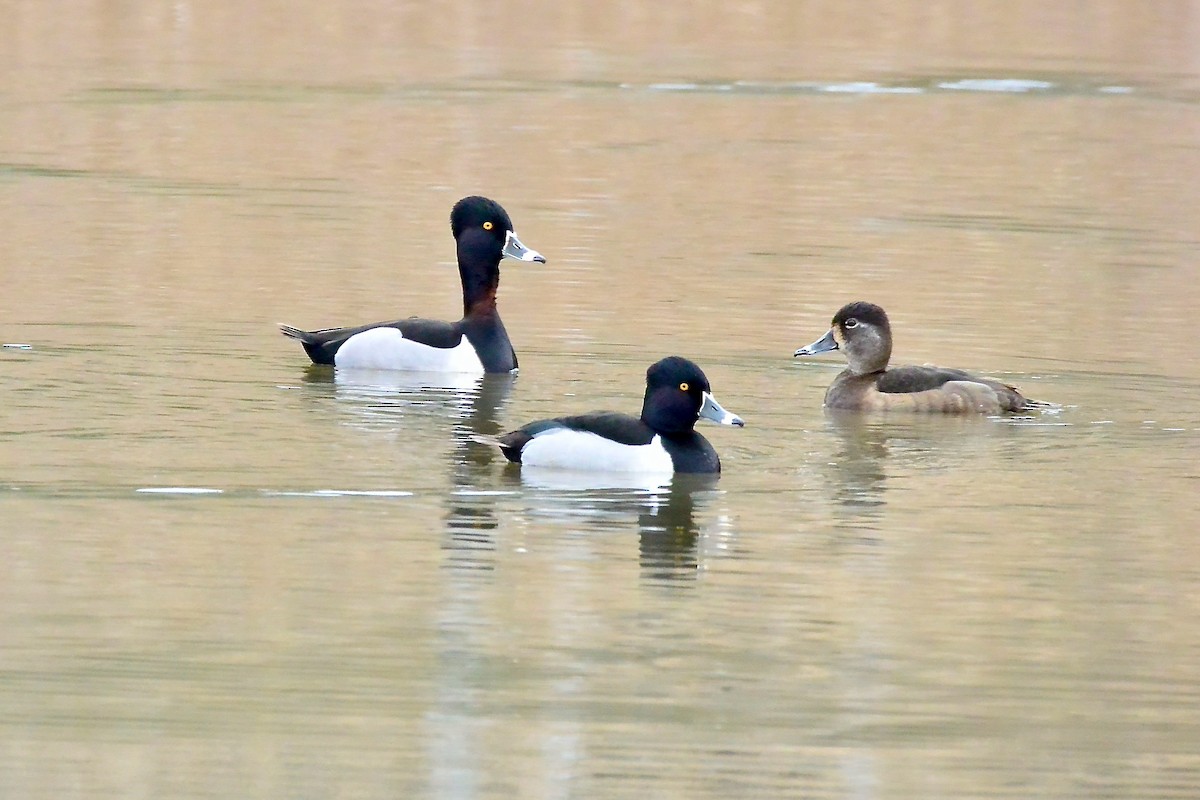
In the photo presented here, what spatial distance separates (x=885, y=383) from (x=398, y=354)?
3.23 meters

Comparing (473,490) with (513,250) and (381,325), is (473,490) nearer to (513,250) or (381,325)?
(381,325)

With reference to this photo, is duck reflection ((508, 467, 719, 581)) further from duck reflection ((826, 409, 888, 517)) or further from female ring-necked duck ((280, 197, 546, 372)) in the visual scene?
female ring-necked duck ((280, 197, 546, 372))

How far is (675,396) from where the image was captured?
451 inches

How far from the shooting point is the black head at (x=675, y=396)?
11414 mm

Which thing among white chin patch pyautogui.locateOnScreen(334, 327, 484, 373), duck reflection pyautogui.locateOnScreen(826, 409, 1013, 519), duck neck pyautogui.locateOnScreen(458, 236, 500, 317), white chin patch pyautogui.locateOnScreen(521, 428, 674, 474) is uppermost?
duck neck pyautogui.locateOnScreen(458, 236, 500, 317)

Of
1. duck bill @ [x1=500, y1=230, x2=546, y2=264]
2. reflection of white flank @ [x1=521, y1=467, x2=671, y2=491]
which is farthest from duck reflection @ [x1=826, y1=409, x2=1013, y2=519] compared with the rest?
duck bill @ [x1=500, y1=230, x2=546, y2=264]

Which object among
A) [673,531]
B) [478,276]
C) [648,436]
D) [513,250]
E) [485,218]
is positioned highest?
[485,218]

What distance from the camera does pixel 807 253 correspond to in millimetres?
19594

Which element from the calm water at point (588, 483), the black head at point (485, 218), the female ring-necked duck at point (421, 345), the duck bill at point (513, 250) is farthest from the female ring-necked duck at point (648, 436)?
the black head at point (485, 218)

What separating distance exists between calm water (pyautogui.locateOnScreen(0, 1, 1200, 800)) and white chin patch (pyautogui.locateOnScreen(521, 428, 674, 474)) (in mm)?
118

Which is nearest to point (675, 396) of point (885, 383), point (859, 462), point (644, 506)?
point (644, 506)

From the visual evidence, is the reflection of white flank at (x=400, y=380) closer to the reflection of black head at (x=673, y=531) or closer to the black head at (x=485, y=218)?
the black head at (x=485, y=218)

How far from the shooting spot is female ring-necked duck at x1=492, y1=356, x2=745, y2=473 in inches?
447

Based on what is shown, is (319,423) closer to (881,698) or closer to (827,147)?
(881,698)
